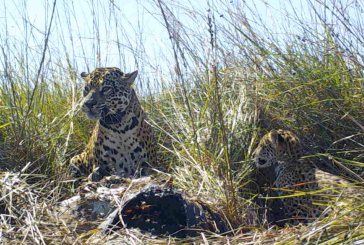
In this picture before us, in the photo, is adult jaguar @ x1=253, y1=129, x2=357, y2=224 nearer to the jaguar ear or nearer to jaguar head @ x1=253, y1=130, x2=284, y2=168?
jaguar head @ x1=253, y1=130, x2=284, y2=168

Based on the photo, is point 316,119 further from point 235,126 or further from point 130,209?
point 130,209

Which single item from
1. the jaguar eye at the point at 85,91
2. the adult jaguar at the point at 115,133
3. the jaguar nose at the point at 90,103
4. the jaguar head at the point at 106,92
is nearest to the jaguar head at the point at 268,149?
the adult jaguar at the point at 115,133

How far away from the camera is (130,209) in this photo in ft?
13.3

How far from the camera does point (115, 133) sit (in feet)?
20.3

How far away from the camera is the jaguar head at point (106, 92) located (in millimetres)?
6082

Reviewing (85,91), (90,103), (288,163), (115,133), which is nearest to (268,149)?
(288,163)

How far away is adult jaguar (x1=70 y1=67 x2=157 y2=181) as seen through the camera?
20.0 feet

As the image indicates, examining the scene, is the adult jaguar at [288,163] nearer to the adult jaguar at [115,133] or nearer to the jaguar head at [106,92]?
the adult jaguar at [115,133]

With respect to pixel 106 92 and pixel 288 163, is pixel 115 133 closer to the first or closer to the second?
pixel 106 92

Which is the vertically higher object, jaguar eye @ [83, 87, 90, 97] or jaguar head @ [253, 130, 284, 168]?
jaguar eye @ [83, 87, 90, 97]

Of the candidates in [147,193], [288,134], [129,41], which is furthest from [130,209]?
[129,41]

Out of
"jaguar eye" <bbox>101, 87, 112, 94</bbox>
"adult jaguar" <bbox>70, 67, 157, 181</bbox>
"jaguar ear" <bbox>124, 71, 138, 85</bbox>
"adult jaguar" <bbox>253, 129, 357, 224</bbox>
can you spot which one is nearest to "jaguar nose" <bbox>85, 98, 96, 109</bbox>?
"adult jaguar" <bbox>70, 67, 157, 181</bbox>

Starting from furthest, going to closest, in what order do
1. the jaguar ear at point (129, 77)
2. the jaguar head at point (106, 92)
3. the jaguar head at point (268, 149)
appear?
the jaguar ear at point (129, 77) → the jaguar head at point (106, 92) → the jaguar head at point (268, 149)

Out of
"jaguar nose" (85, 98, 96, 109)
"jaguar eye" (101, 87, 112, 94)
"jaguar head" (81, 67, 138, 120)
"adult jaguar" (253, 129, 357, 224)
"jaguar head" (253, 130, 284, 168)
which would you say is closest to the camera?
"adult jaguar" (253, 129, 357, 224)
